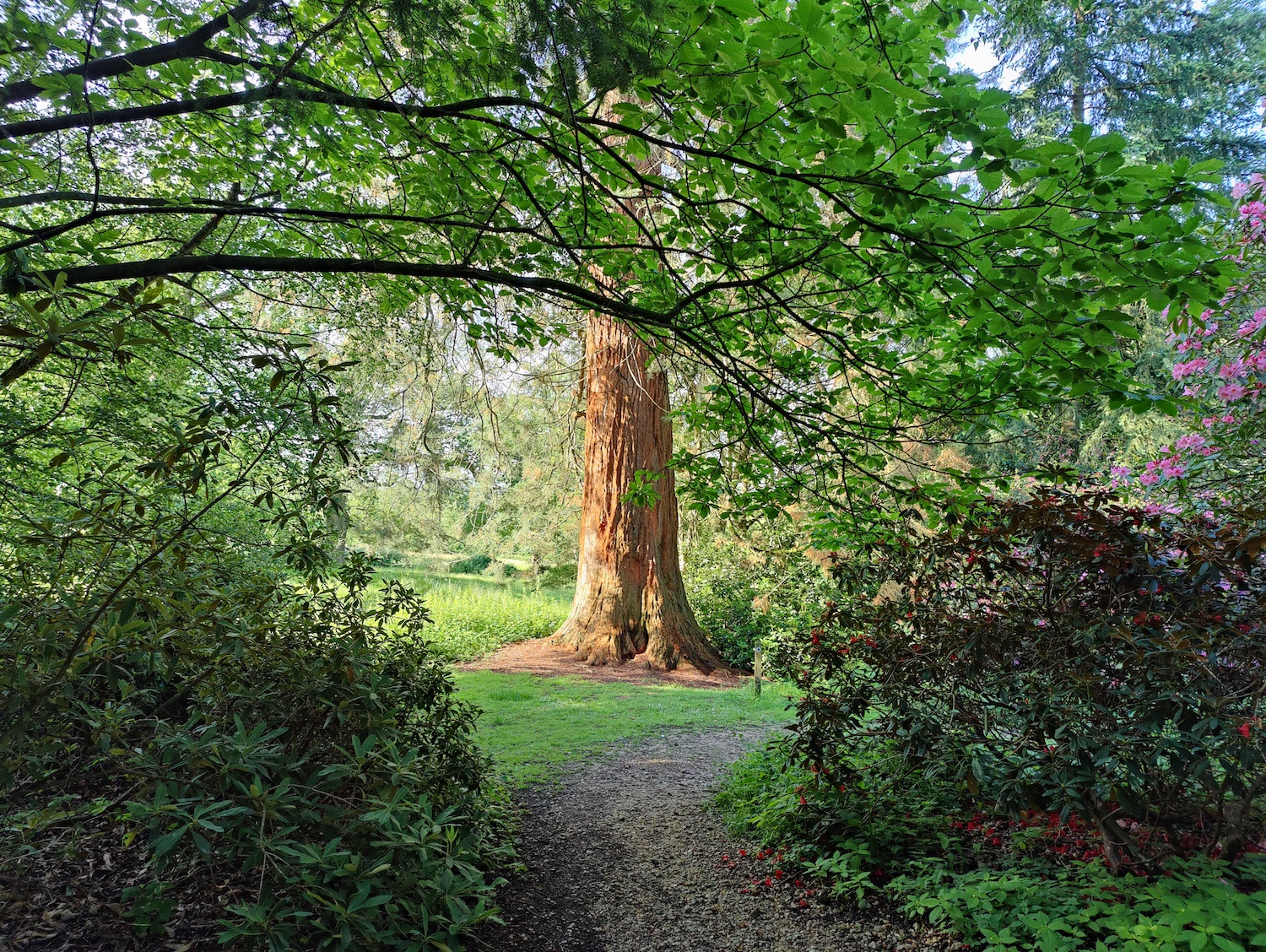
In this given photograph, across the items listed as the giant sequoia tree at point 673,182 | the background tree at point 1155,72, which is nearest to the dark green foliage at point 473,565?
the background tree at point 1155,72

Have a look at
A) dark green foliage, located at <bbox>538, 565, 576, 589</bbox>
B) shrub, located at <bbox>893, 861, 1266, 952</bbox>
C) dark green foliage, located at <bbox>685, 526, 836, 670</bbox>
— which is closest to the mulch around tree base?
dark green foliage, located at <bbox>685, 526, 836, 670</bbox>

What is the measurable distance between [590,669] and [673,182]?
6826mm

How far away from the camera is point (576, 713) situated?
6.70 m

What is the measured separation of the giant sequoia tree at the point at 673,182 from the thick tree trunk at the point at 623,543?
5147 mm

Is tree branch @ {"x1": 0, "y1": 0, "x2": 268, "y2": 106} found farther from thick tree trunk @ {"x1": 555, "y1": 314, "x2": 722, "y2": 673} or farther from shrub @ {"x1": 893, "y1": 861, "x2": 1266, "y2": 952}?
thick tree trunk @ {"x1": 555, "y1": 314, "x2": 722, "y2": 673}

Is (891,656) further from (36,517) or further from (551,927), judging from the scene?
(36,517)

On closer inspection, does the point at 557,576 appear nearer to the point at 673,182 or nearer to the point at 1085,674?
the point at 673,182

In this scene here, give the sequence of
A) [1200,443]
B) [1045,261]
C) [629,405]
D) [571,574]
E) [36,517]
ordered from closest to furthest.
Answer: [1045,261], [36,517], [1200,443], [629,405], [571,574]

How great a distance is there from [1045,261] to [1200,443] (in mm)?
3902

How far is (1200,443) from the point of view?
4934 mm

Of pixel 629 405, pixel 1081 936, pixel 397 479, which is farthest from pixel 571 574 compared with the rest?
pixel 1081 936

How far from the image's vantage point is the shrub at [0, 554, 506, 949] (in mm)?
1954

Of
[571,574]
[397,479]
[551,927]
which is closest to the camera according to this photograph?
[551,927]

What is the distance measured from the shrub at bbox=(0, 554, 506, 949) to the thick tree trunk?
616 centimetres
